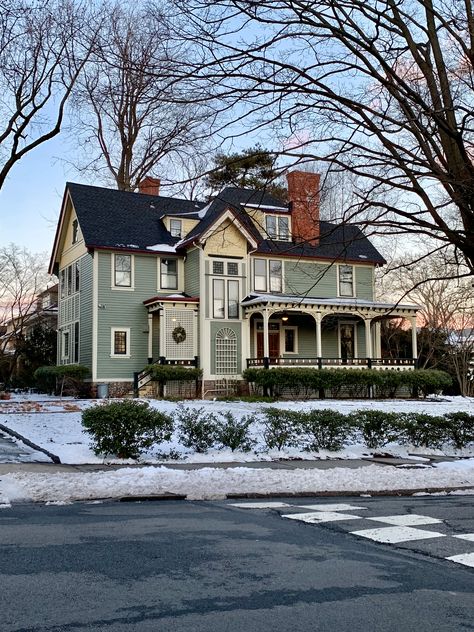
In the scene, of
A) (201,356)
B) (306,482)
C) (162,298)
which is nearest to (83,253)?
(162,298)

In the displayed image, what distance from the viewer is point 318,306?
3253cm

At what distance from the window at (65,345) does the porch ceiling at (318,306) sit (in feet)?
32.2

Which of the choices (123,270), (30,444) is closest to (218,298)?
(123,270)

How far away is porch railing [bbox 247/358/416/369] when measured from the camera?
31203mm

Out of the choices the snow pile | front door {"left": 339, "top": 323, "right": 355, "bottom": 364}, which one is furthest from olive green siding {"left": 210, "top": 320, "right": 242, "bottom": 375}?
the snow pile

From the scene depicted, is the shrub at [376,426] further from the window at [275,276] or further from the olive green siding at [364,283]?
the olive green siding at [364,283]

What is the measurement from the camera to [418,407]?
86.0 ft

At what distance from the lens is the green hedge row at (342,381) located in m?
29.8

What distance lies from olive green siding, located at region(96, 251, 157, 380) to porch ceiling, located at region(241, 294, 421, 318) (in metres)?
4.70

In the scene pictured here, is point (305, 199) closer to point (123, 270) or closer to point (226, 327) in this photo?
point (226, 327)

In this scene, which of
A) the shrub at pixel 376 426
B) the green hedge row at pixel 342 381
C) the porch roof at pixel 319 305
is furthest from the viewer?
the porch roof at pixel 319 305

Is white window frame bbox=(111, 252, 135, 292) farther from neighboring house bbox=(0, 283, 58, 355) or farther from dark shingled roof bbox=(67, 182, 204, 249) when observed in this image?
neighboring house bbox=(0, 283, 58, 355)

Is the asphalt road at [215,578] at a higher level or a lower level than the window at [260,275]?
lower

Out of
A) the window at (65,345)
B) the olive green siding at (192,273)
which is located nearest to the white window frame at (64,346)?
the window at (65,345)
